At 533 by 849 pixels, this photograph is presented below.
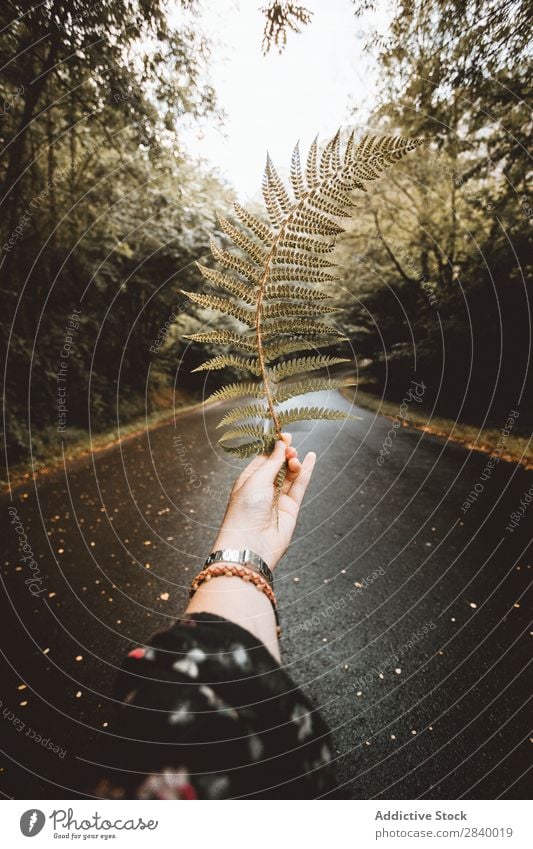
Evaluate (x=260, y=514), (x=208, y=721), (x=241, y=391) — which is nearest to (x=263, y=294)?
(x=241, y=391)

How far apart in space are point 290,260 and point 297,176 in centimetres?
24

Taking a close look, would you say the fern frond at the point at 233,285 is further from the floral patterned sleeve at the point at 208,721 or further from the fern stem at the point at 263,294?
the floral patterned sleeve at the point at 208,721

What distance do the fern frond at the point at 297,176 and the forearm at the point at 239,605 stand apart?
4.49ft

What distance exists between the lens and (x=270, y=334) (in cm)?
139

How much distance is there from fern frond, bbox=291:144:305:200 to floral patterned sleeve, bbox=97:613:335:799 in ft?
4.56

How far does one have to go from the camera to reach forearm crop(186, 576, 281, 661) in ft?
4.08

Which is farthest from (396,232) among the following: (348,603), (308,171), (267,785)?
(267,785)

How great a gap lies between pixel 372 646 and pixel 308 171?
3687 millimetres

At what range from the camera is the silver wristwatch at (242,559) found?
1436mm

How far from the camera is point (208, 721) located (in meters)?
0.93

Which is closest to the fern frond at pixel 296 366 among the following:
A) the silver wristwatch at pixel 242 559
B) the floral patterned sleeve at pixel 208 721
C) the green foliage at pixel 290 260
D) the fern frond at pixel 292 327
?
the green foliage at pixel 290 260

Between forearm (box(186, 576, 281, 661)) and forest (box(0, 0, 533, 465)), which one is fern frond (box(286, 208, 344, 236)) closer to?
forearm (box(186, 576, 281, 661))

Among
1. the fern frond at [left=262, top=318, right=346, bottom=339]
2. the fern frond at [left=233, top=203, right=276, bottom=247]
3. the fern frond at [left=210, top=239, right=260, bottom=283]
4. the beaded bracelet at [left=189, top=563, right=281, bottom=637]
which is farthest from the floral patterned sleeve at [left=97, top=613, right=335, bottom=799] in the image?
the fern frond at [left=233, top=203, right=276, bottom=247]

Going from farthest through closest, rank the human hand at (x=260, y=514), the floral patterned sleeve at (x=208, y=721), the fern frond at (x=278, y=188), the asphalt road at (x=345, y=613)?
the asphalt road at (x=345, y=613)
the human hand at (x=260, y=514)
the fern frond at (x=278, y=188)
the floral patterned sleeve at (x=208, y=721)
